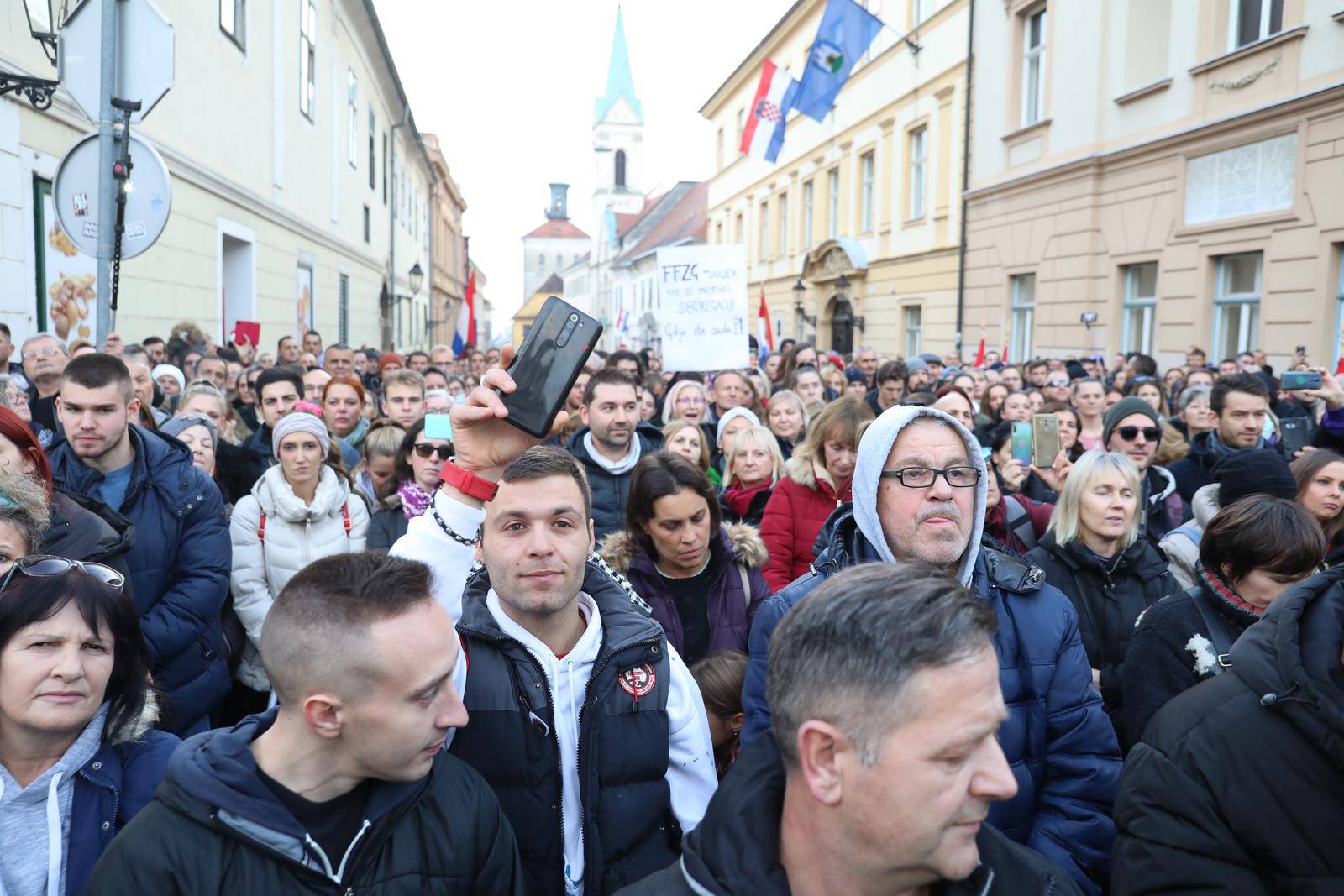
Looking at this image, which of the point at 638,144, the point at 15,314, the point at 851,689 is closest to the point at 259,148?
the point at 15,314

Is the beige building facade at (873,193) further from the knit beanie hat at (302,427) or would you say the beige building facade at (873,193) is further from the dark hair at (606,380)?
the knit beanie hat at (302,427)

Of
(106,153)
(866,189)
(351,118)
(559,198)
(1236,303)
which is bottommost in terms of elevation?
(106,153)

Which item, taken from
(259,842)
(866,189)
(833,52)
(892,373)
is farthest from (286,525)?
(866,189)

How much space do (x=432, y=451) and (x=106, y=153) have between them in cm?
235

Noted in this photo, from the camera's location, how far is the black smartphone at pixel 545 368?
7.57 feet

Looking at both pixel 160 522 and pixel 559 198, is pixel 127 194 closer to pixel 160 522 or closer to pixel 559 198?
pixel 160 522

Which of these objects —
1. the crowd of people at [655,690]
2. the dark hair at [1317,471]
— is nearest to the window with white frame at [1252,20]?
the dark hair at [1317,471]

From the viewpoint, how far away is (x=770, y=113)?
2161 centimetres

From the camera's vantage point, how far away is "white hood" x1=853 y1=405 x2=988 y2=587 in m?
2.52

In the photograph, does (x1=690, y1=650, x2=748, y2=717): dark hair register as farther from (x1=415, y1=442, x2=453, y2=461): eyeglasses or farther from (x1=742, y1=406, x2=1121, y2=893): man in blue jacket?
(x1=415, y1=442, x2=453, y2=461): eyeglasses

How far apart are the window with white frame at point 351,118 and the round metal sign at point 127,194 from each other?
18214 mm

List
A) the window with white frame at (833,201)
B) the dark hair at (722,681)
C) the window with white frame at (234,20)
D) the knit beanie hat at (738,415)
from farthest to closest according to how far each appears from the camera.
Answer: the window with white frame at (833,201), the window with white frame at (234,20), the knit beanie hat at (738,415), the dark hair at (722,681)

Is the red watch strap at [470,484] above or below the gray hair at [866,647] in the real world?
above

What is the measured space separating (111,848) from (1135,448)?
17.6 feet
